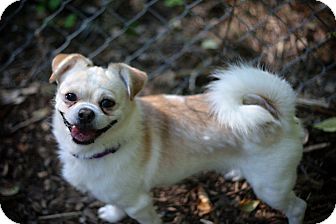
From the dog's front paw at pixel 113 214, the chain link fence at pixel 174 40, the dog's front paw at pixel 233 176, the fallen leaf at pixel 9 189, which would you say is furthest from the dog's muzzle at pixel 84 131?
the chain link fence at pixel 174 40

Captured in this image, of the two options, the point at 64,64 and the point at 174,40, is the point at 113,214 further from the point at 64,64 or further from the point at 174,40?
the point at 174,40

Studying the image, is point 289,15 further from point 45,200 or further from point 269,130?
point 45,200

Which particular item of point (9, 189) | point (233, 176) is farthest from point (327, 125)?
point (9, 189)

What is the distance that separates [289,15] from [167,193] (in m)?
1.43

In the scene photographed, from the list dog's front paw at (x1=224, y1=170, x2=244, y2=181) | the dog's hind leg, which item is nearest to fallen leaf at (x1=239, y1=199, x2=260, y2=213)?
dog's front paw at (x1=224, y1=170, x2=244, y2=181)

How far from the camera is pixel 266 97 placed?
2188 millimetres

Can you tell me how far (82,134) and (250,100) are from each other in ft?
2.44

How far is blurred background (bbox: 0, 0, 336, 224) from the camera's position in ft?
8.71

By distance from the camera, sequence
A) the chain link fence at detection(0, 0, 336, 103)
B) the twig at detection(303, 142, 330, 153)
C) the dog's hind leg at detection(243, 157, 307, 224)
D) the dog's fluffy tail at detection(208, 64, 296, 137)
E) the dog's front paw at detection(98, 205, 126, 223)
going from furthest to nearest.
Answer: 1. the chain link fence at detection(0, 0, 336, 103)
2. the twig at detection(303, 142, 330, 153)
3. the dog's front paw at detection(98, 205, 126, 223)
4. the dog's hind leg at detection(243, 157, 307, 224)
5. the dog's fluffy tail at detection(208, 64, 296, 137)

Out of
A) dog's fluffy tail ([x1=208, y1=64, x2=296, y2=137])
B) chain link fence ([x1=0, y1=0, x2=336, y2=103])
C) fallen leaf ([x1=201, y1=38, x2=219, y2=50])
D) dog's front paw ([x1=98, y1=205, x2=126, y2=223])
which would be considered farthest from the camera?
fallen leaf ([x1=201, y1=38, x2=219, y2=50])

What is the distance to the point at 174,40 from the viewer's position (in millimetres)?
3365

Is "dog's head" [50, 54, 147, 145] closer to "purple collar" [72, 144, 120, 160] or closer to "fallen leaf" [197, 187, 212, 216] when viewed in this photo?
"purple collar" [72, 144, 120, 160]

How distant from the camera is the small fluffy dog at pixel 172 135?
82.7 inches

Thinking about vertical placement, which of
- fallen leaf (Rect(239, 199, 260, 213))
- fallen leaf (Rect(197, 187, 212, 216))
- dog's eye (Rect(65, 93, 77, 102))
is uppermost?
dog's eye (Rect(65, 93, 77, 102))
